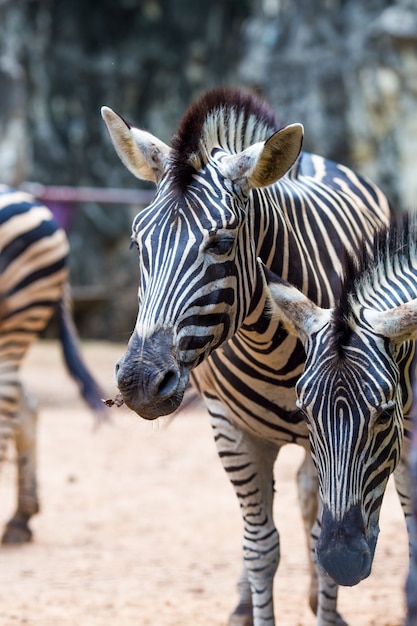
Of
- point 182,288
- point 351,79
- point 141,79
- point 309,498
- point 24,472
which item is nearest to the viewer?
point 182,288

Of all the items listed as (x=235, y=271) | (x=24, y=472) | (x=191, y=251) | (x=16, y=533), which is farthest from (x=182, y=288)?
(x=24, y=472)

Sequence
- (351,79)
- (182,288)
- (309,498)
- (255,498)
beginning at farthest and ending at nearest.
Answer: (351,79) → (309,498) → (255,498) → (182,288)

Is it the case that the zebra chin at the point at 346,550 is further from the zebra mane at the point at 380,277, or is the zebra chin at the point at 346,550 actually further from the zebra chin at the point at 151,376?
the zebra chin at the point at 151,376

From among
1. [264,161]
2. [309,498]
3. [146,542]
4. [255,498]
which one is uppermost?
[264,161]

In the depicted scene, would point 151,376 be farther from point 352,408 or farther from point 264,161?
point 264,161

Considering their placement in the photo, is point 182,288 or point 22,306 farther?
point 22,306

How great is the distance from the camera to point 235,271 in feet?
11.7

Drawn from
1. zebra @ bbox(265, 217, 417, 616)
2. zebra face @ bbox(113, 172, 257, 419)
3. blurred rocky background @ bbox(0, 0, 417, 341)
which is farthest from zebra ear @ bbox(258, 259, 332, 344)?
blurred rocky background @ bbox(0, 0, 417, 341)

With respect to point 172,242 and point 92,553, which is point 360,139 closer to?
point 92,553

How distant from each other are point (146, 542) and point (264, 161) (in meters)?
4.14

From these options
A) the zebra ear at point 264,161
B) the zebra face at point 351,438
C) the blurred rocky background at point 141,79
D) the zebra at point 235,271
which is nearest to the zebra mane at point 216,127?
the zebra at point 235,271

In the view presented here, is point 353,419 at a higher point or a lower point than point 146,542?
higher

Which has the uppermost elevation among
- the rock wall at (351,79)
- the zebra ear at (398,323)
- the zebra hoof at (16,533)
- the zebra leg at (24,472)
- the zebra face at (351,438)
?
the rock wall at (351,79)

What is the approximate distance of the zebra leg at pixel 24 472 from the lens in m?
7.12
